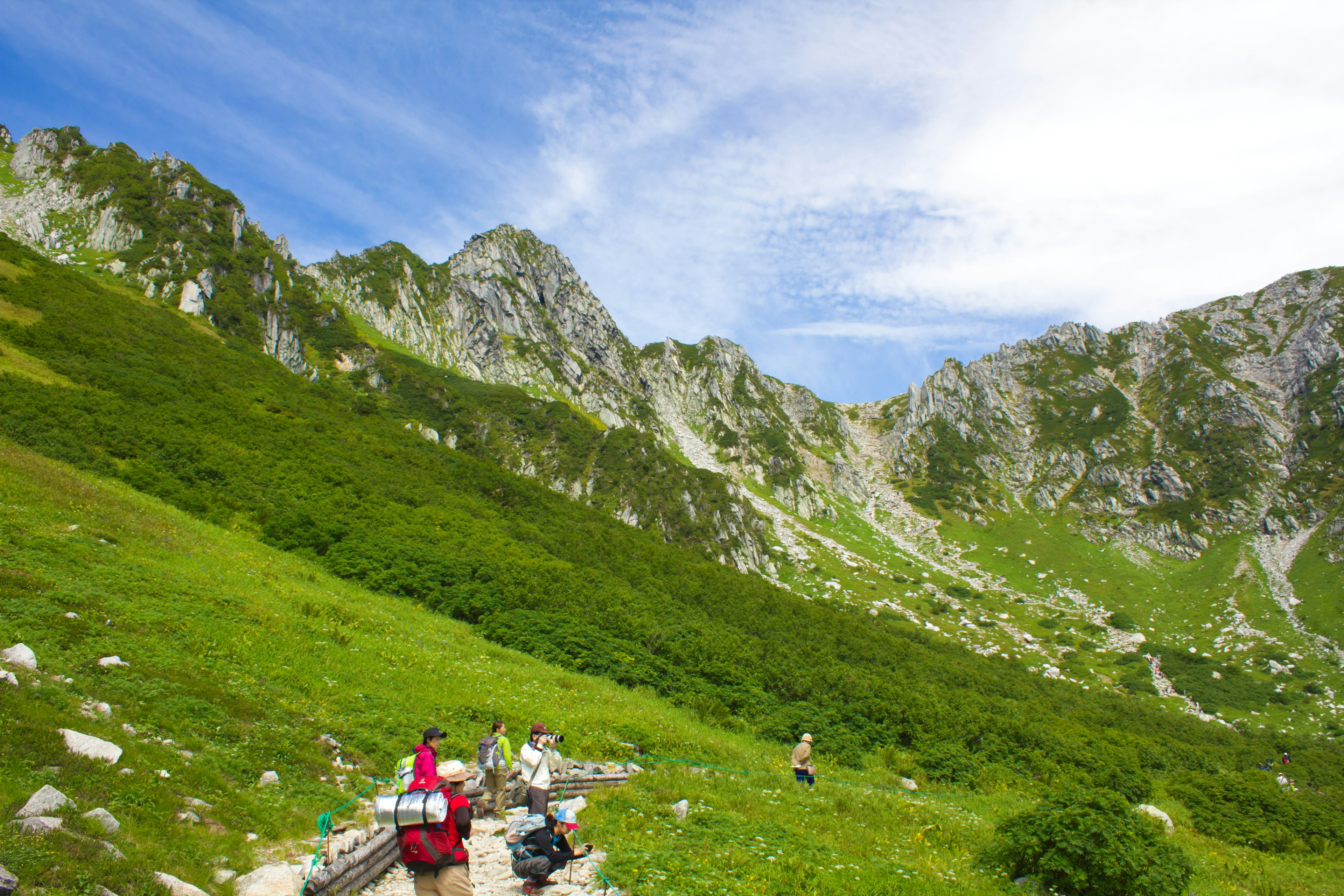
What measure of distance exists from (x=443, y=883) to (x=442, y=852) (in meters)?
0.39

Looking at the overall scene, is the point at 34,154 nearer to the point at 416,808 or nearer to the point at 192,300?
the point at 192,300

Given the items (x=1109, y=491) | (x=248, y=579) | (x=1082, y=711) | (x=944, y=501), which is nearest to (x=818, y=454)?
(x=944, y=501)

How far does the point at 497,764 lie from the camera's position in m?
12.0

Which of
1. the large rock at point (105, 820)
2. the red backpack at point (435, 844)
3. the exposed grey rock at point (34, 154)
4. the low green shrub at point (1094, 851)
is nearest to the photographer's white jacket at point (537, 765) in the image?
the red backpack at point (435, 844)

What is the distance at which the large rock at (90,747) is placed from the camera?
802 centimetres

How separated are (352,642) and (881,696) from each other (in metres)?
23.6

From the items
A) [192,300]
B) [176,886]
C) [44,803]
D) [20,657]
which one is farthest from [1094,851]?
[192,300]

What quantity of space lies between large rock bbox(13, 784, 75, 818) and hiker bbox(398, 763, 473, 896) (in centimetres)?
394

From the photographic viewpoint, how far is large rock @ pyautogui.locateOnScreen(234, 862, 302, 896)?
6961 mm

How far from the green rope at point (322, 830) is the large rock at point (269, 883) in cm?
12


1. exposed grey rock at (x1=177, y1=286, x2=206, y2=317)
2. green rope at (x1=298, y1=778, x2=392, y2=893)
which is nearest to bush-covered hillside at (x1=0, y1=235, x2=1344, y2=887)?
exposed grey rock at (x1=177, y1=286, x2=206, y2=317)

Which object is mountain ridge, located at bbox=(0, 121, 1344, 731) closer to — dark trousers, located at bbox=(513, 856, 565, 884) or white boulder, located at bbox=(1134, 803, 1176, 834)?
white boulder, located at bbox=(1134, 803, 1176, 834)

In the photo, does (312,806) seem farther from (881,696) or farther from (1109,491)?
(1109,491)

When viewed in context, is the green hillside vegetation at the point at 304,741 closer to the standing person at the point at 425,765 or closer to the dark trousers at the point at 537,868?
the dark trousers at the point at 537,868
